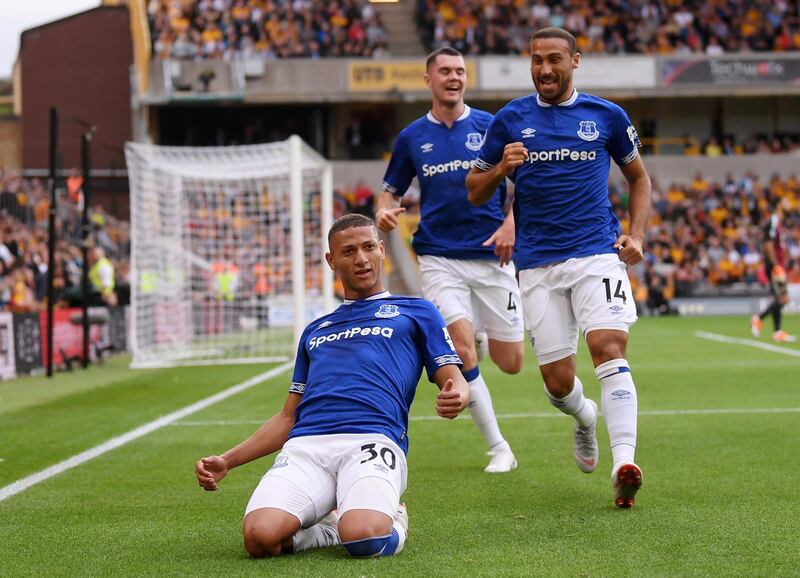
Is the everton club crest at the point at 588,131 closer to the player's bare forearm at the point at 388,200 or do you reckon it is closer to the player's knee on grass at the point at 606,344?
the player's knee on grass at the point at 606,344

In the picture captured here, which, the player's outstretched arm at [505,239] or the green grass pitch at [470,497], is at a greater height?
the player's outstretched arm at [505,239]

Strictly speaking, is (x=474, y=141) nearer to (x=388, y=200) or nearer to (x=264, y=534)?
(x=388, y=200)

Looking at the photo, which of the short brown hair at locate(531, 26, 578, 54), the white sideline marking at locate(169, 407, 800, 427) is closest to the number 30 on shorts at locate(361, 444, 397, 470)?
the short brown hair at locate(531, 26, 578, 54)

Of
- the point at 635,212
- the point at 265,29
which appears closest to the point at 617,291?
the point at 635,212

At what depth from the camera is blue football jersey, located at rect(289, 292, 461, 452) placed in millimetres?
4922

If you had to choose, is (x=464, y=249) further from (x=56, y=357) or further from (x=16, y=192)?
(x=16, y=192)

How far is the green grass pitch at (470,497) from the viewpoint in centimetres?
447

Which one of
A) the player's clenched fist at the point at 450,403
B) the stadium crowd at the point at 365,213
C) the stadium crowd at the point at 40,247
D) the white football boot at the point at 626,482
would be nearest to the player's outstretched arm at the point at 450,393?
the player's clenched fist at the point at 450,403

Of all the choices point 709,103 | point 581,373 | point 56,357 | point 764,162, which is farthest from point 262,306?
point 709,103

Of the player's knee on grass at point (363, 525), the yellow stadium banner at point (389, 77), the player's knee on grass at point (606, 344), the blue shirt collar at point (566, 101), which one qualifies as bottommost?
the player's knee on grass at point (363, 525)

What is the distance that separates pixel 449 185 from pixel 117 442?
3189 millimetres

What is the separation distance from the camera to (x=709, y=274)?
3597 cm

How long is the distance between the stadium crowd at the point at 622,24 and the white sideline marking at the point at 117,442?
30.4 meters

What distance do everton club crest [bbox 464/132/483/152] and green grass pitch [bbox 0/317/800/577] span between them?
199 centimetres
